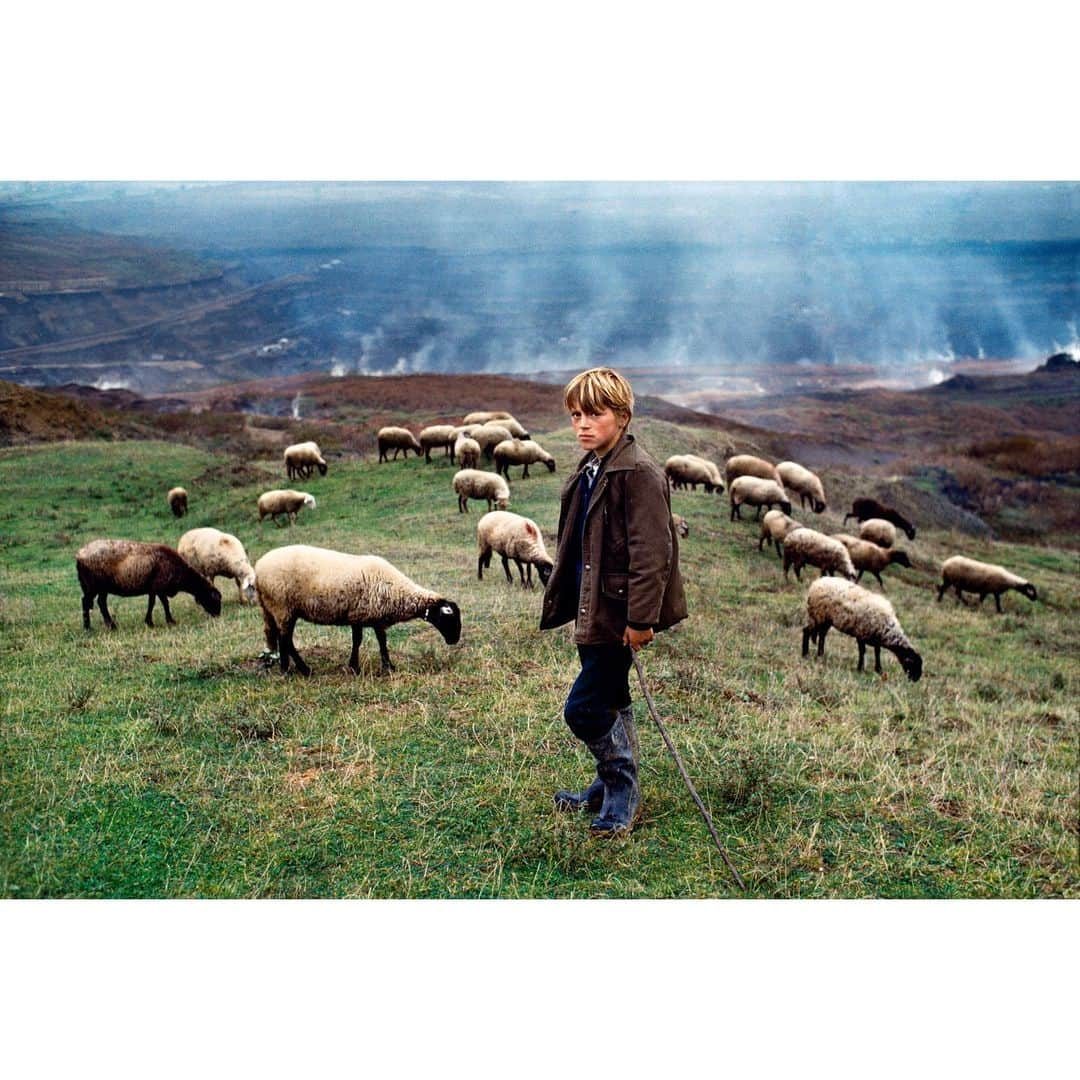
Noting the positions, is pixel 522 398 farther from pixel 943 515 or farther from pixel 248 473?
pixel 943 515

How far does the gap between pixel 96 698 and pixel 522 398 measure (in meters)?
3.28

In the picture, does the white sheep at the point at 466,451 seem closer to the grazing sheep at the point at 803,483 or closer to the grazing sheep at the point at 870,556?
the grazing sheep at the point at 803,483

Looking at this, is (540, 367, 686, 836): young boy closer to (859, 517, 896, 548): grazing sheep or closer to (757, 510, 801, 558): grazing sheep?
(757, 510, 801, 558): grazing sheep

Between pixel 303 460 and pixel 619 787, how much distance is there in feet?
12.0

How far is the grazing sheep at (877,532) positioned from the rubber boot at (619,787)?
188 inches

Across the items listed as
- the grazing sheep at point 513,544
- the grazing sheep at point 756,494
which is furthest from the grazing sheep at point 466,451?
the grazing sheep at point 756,494

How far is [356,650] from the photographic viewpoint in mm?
4594

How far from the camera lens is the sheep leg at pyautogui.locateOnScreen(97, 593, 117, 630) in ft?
16.7

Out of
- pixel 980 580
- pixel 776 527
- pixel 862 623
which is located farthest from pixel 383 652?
pixel 980 580

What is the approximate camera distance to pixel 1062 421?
6.46 metres

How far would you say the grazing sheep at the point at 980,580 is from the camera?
7371 millimetres

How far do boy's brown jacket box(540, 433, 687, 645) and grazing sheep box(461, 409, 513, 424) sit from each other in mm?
2897

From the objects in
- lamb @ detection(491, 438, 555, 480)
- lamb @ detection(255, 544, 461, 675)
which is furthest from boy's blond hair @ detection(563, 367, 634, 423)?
lamb @ detection(491, 438, 555, 480)

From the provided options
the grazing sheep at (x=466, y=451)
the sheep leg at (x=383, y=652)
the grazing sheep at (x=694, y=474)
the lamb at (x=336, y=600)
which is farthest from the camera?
the grazing sheep at (x=694, y=474)
